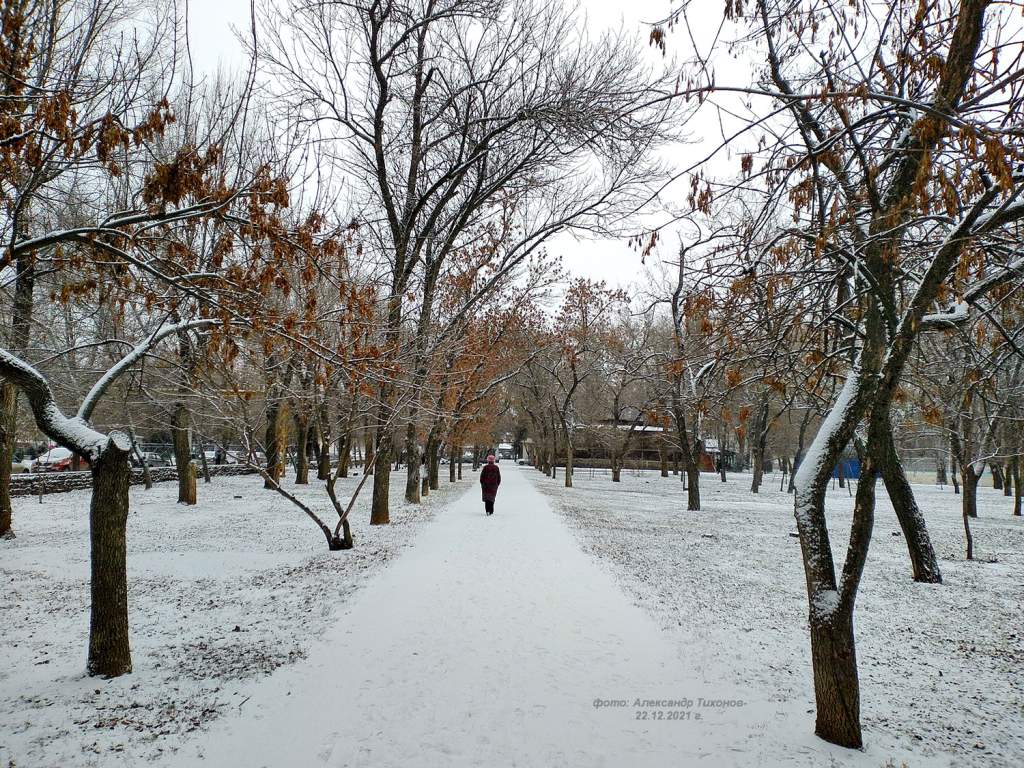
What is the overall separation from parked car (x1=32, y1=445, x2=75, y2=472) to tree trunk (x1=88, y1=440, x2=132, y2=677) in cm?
3228

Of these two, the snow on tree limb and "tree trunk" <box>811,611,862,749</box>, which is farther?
the snow on tree limb

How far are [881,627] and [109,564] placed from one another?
302 inches

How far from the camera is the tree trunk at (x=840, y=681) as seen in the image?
145 inches

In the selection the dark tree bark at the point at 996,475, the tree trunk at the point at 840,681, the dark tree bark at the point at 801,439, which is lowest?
the dark tree bark at the point at 996,475

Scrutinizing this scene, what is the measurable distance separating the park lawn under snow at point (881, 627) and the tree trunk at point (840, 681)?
5.6 inches

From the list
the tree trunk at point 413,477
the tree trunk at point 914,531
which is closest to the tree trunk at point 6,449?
the tree trunk at point 413,477

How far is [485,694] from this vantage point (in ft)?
14.6

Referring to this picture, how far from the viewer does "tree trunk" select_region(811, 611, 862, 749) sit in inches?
145

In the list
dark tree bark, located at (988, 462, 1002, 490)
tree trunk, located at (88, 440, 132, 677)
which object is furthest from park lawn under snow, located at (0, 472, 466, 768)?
dark tree bark, located at (988, 462, 1002, 490)

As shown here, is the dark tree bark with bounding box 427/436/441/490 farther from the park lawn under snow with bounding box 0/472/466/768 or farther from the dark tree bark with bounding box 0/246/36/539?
the dark tree bark with bounding box 0/246/36/539

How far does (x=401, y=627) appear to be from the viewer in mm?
5996

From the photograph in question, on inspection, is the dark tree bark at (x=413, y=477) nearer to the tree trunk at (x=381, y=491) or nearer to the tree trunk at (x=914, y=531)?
the tree trunk at (x=381, y=491)

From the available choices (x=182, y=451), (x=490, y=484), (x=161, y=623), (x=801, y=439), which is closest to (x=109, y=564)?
(x=161, y=623)

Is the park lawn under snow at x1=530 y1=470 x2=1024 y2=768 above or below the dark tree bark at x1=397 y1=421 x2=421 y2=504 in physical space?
below
